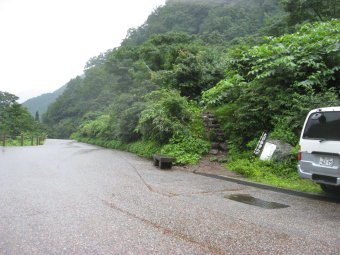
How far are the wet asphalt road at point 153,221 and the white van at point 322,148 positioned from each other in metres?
0.63

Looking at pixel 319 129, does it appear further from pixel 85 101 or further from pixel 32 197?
pixel 85 101

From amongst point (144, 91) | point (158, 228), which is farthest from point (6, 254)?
point (144, 91)

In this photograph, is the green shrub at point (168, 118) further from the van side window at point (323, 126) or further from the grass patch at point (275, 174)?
the van side window at point (323, 126)

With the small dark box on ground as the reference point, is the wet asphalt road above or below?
below

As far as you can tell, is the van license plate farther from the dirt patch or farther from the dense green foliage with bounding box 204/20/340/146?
the dirt patch

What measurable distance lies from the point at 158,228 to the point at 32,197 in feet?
10.4

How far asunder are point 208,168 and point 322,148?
496 centimetres

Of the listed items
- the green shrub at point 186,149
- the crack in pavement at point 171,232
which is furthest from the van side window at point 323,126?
the green shrub at point 186,149

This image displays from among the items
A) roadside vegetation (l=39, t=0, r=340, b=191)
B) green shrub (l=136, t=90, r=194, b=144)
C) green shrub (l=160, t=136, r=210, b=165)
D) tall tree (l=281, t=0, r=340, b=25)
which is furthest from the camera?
tall tree (l=281, t=0, r=340, b=25)

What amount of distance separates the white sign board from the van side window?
8.65 ft

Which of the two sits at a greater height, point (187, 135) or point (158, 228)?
point (187, 135)

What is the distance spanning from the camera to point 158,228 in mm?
3957

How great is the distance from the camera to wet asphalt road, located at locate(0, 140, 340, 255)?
3367mm

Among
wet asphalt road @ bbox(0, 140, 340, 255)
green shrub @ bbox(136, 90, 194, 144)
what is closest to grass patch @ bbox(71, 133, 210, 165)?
green shrub @ bbox(136, 90, 194, 144)
